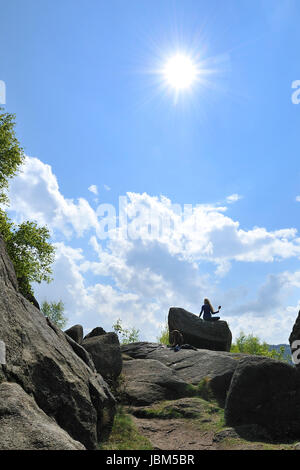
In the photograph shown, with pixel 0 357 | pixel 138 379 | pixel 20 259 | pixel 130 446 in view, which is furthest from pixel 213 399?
pixel 20 259

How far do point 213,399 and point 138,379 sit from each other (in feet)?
15.4

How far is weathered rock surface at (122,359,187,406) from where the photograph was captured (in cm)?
2138

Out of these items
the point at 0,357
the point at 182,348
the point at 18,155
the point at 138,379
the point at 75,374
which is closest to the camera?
the point at 0,357

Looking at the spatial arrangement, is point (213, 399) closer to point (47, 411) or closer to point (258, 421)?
point (258, 421)

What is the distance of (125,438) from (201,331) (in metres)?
19.5

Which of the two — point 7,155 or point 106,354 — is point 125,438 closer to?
point 106,354

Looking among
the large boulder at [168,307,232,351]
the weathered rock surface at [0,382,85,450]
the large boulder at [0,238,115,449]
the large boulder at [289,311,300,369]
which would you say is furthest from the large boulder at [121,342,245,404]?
the weathered rock surface at [0,382,85,450]

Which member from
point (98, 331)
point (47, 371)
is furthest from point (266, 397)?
point (98, 331)

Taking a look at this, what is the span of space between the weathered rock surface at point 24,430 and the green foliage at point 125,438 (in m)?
5.74

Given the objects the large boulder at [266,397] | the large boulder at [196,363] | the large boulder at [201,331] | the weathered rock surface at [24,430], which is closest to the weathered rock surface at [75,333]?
the large boulder at [196,363]

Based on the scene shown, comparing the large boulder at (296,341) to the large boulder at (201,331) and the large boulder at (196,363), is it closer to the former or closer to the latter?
the large boulder at (196,363)

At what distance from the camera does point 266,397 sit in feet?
53.6
